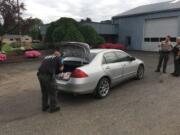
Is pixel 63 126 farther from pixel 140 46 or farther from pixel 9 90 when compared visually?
pixel 140 46

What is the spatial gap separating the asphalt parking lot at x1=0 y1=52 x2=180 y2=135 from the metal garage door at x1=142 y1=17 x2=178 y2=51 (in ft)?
55.5

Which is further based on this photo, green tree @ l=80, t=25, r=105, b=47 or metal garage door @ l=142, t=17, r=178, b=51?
metal garage door @ l=142, t=17, r=178, b=51

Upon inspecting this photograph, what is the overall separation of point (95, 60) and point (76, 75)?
90cm

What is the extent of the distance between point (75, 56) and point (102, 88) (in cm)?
127

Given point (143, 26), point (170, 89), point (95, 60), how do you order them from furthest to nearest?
point (143, 26)
point (170, 89)
point (95, 60)

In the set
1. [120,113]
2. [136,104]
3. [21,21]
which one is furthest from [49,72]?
[21,21]

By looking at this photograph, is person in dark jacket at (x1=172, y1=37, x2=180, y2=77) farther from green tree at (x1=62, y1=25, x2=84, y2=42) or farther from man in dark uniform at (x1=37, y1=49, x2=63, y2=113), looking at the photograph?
green tree at (x1=62, y1=25, x2=84, y2=42)

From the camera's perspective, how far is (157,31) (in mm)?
24984

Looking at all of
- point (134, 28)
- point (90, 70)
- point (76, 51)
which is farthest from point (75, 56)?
point (134, 28)

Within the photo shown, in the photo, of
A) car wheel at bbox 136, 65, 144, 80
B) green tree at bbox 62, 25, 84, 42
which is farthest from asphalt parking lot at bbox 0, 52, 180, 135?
green tree at bbox 62, 25, 84, 42

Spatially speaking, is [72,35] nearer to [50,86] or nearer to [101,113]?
[50,86]

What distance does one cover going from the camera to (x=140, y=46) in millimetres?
27328

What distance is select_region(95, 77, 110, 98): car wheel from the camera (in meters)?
6.61

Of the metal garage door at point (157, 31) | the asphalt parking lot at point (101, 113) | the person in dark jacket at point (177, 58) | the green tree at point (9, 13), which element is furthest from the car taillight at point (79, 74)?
the metal garage door at point (157, 31)
